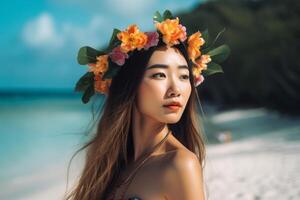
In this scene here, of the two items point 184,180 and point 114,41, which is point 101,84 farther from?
point 184,180

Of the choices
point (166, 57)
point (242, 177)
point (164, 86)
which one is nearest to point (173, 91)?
point (164, 86)

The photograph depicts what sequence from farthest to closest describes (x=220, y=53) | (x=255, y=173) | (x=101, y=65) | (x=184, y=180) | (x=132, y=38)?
(x=255, y=173) → (x=220, y=53) → (x=101, y=65) → (x=132, y=38) → (x=184, y=180)

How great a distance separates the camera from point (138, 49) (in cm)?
233

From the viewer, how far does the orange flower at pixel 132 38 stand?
7.59ft

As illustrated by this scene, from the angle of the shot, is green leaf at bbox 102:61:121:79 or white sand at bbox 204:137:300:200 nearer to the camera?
green leaf at bbox 102:61:121:79

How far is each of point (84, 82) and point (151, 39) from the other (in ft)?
1.40

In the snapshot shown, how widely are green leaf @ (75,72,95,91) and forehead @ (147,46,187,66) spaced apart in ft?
1.28

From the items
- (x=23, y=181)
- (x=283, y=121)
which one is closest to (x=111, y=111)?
(x=23, y=181)

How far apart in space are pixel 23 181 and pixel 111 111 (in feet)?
32.3

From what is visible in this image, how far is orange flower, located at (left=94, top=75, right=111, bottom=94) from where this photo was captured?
98.3 inches

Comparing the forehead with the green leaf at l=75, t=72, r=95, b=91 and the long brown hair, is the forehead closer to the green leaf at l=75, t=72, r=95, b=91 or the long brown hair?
the long brown hair

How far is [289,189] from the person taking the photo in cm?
666

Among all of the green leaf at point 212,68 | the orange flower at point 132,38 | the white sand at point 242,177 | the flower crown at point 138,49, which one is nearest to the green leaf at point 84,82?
the flower crown at point 138,49

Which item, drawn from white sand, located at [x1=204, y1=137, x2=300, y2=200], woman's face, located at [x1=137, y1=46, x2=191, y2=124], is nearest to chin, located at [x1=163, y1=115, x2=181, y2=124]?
woman's face, located at [x1=137, y1=46, x2=191, y2=124]
